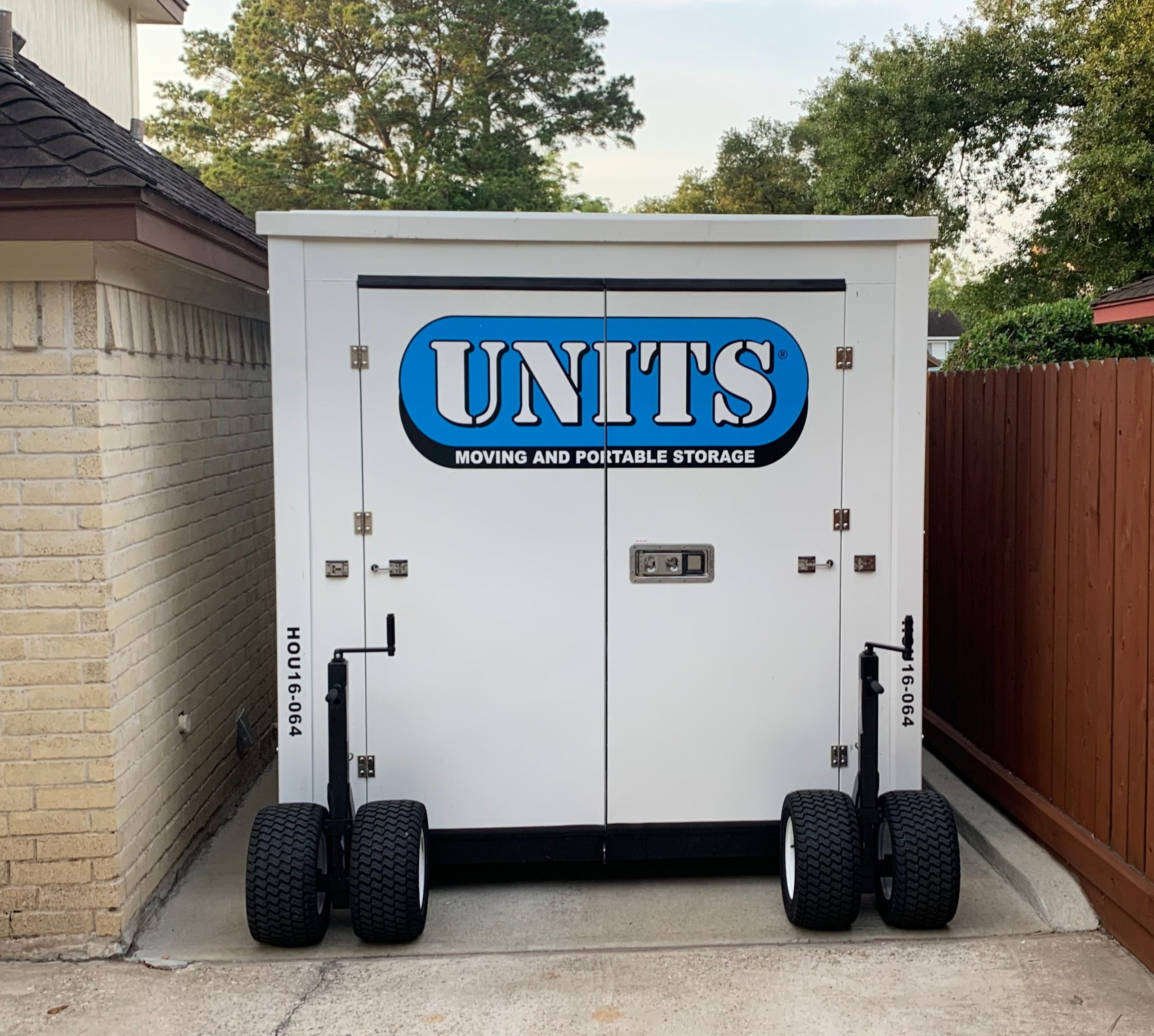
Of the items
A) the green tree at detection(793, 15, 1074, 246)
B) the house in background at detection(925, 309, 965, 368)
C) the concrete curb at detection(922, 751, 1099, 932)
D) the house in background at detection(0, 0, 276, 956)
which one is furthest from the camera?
the house in background at detection(925, 309, 965, 368)

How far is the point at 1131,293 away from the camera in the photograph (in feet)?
33.4

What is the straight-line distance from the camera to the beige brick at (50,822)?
4395mm

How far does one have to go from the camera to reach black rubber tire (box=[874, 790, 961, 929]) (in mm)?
4457

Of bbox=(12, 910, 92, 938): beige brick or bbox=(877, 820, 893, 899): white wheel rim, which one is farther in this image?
bbox=(877, 820, 893, 899): white wheel rim

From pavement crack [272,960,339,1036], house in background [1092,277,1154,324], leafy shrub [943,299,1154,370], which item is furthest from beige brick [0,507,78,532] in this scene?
leafy shrub [943,299,1154,370]

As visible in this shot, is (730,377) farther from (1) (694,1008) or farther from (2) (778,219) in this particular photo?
(1) (694,1008)

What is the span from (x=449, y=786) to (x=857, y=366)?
2198 mm

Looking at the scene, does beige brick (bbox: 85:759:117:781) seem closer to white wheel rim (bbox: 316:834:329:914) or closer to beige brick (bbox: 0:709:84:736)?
beige brick (bbox: 0:709:84:736)

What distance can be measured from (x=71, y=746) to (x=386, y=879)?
1.15 metres

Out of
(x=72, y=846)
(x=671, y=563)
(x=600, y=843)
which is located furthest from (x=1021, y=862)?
(x=72, y=846)

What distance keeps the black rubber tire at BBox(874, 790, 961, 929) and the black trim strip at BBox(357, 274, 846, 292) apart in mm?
1925

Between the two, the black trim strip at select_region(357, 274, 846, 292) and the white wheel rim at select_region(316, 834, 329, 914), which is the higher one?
the black trim strip at select_region(357, 274, 846, 292)

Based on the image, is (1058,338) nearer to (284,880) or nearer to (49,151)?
(284,880)

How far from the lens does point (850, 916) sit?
452cm
